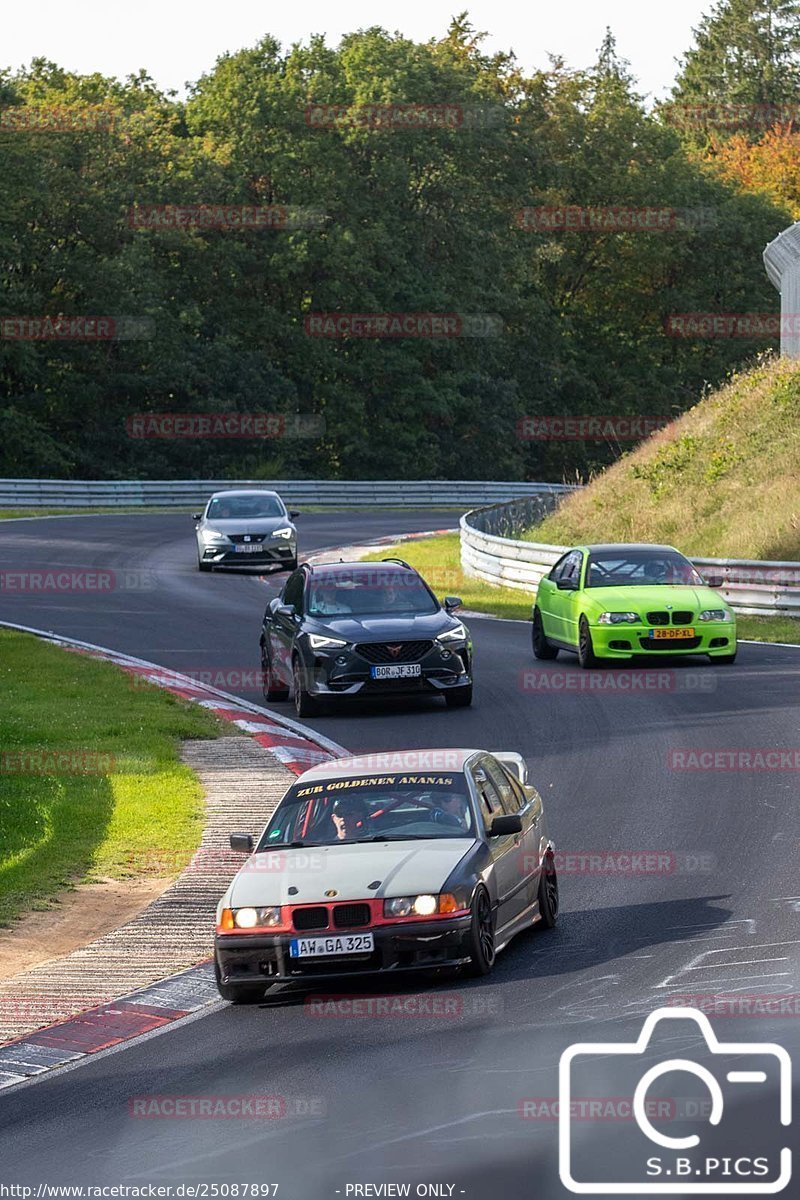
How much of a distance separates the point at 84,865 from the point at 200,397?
5751 cm

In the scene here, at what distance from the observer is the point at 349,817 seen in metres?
11.2

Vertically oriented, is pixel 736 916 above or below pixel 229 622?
above

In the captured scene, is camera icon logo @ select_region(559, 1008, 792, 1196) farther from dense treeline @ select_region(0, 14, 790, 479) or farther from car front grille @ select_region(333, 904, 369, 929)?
dense treeline @ select_region(0, 14, 790, 479)

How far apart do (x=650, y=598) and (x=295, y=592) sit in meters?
4.53

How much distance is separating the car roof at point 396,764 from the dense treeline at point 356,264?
55.3 meters

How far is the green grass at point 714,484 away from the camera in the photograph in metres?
36.7

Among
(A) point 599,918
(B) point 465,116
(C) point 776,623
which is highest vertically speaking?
(B) point 465,116

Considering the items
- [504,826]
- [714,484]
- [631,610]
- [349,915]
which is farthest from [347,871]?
[714,484]

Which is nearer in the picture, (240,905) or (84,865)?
(240,905)

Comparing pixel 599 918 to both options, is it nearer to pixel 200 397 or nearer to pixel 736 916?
pixel 736 916

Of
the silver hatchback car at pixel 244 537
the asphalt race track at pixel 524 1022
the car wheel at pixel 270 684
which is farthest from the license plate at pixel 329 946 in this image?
the silver hatchback car at pixel 244 537

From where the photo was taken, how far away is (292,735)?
19656 millimetres

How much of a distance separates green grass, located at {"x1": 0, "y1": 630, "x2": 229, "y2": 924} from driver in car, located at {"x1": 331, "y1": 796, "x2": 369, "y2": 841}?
113 inches

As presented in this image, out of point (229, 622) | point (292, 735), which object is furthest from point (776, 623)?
point (292, 735)
